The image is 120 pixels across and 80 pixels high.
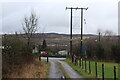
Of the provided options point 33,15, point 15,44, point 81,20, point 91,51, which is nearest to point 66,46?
point 91,51

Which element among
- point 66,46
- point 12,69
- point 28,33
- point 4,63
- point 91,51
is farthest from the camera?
point 66,46

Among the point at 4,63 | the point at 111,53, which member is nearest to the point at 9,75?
the point at 4,63

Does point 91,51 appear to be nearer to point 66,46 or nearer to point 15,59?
point 66,46

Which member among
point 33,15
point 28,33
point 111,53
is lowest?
point 111,53

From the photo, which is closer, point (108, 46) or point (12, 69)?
point (12, 69)

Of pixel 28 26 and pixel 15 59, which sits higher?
pixel 28 26

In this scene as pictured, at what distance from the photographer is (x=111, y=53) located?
6538cm

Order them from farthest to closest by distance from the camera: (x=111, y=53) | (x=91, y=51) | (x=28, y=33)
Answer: (x=91, y=51)
(x=111, y=53)
(x=28, y=33)

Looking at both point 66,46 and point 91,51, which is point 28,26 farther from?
point 66,46

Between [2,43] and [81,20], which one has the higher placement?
[81,20]

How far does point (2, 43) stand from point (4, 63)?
54.3 inches

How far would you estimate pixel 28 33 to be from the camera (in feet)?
96.8

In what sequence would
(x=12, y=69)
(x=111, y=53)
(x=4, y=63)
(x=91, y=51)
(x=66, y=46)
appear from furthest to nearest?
(x=66, y=46) → (x=91, y=51) → (x=111, y=53) → (x=12, y=69) → (x=4, y=63)

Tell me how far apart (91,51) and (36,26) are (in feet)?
139
